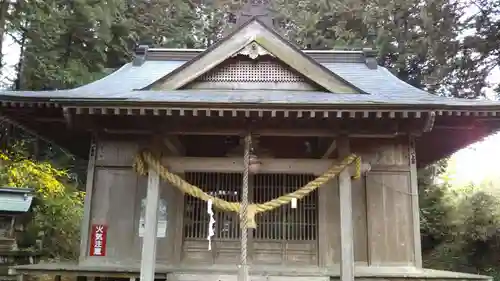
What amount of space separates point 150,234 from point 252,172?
188cm

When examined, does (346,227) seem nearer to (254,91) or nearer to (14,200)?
(254,91)

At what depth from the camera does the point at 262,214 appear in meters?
8.60

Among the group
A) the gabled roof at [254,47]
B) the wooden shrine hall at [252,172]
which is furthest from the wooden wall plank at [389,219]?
the gabled roof at [254,47]

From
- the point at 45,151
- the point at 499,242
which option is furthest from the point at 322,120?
the point at 45,151

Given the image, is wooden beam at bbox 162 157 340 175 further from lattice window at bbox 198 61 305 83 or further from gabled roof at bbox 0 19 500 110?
lattice window at bbox 198 61 305 83

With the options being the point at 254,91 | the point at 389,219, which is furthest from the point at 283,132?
the point at 389,219

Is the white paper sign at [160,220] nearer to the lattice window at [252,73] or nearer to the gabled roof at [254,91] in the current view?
the gabled roof at [254,91]

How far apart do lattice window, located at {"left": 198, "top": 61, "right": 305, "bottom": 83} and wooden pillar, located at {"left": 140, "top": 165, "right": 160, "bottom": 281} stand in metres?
2.49

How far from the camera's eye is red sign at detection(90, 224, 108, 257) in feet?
27.8

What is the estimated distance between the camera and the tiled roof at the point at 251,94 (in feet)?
22.4

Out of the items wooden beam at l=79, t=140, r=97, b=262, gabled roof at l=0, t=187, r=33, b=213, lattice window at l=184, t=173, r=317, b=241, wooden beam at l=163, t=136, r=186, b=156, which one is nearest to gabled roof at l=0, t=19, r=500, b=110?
wooden beam at l=163, t=136, r=186, b=156

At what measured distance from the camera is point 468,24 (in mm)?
19516

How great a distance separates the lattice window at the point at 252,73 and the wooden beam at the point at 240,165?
1928 millimetres

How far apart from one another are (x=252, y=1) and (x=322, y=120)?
3.80 m
